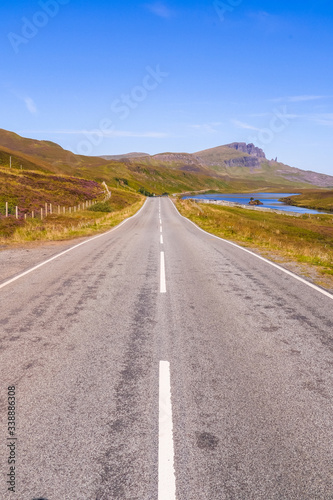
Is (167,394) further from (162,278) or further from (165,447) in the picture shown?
(162,278)

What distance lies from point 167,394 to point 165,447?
2.51ft

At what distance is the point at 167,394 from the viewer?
3.54 meters

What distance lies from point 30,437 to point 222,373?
222cm

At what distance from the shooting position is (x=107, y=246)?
14.6 meters

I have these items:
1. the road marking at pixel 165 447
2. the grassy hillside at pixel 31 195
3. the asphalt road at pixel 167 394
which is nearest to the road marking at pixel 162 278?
the asphalt road at pixel 167 394

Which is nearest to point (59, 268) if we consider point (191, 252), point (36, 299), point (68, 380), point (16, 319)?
point (36, 299)

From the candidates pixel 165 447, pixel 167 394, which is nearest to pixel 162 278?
pixel 167 394

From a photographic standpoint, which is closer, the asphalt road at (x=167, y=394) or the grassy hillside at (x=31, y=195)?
the asphalt road at (x=167, y=394)

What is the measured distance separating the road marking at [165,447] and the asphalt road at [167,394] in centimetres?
1

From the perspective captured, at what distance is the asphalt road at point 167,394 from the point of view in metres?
2.49

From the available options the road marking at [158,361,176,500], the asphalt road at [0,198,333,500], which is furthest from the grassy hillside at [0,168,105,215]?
the road marking at [158,361,176,500]

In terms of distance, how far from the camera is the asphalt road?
249 cm

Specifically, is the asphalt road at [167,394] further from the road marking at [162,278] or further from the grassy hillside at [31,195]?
the grassy hillside at [31,195]

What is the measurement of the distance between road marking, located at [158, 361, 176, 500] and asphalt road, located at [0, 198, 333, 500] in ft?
0.03
